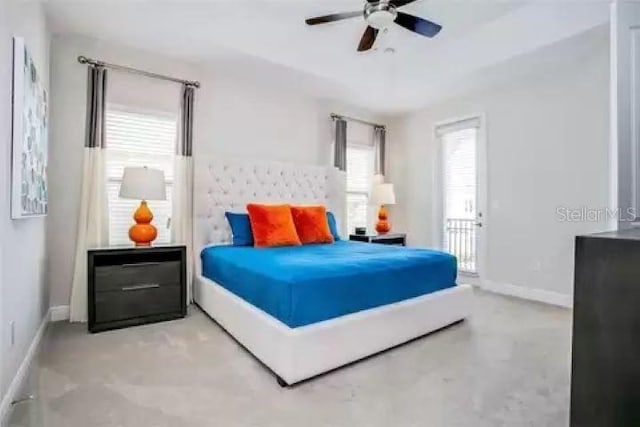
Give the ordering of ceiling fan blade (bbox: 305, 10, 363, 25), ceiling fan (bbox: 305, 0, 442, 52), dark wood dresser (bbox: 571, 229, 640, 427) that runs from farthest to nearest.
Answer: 1. ceiling fan blade (bbox: 305, 10, 363, 25)
2. ceiling fan (bbox: 305, 0, 442, 52)
3. dark wood dresser (bbox: 571, 229, 640, 427)

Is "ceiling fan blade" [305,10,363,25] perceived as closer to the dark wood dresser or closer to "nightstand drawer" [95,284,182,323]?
the dark wood dresser

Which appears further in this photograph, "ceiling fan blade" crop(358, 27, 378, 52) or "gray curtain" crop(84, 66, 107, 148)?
"gray curtain" crop(84, 66, 107, 148)

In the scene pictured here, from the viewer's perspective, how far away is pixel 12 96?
1.91 metres

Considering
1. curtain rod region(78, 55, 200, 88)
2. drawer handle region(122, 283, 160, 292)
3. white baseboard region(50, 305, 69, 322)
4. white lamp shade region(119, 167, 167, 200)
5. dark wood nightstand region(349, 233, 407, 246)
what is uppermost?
curtain rod region(78, 55, 200, 88)

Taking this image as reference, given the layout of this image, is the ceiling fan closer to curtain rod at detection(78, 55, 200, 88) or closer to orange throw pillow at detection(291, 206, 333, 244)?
curtain rod at detection(78, 55, 200, 88)

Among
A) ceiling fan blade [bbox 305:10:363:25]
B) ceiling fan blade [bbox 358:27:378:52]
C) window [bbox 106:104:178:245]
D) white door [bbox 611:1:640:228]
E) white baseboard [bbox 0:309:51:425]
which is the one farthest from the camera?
window [bbox 106:104:178:245]

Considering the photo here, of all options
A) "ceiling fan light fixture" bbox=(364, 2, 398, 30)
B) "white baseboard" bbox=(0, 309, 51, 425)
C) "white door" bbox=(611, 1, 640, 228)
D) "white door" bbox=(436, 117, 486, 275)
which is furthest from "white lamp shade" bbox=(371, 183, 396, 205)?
"white baseboard" bbox=(0, 309, 51, 425)

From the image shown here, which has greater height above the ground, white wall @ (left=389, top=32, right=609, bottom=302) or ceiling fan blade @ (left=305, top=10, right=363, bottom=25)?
ceiling fan blade @ (left=305, top=10, right=363, bottom=25)

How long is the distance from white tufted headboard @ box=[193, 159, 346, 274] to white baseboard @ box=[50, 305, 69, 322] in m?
1.24

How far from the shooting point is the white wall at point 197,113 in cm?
331

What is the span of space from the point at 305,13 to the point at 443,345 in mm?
3354

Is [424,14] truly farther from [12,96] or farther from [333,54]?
[12,96]

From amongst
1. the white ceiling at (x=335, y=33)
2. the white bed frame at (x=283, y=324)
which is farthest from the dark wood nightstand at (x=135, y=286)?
the white ceiling at (x=335, y=33)

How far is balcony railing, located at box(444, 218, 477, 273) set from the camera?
495 cm
